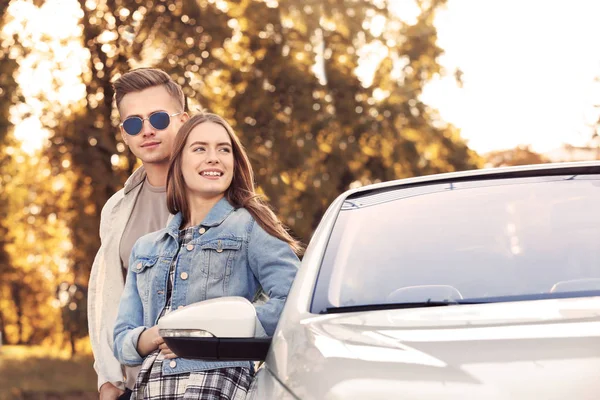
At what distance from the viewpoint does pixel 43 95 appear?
612 inches

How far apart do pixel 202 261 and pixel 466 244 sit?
0.89m

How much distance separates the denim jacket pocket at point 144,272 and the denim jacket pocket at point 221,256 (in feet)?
0.76

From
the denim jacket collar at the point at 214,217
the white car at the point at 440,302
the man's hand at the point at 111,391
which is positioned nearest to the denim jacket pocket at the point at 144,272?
the denim jacket collar at the point at 214,217

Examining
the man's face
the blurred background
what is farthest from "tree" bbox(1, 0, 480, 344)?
the man's face

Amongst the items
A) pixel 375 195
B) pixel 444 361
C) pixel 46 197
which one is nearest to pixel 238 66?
pixel 46 197

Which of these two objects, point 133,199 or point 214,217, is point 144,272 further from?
point 133,199

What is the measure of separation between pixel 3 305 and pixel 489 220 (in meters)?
62.0

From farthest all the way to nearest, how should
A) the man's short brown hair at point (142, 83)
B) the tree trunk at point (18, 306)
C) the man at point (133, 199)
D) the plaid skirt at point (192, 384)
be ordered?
the tree trunk at point (18, 306), the man's short brown hair at point (142, 83), the man at point (133, 199), the plaid skirt at point (192, 384)

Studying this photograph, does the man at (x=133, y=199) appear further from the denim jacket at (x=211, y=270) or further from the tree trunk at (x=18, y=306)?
the tree trunk at (x=18, y=306)

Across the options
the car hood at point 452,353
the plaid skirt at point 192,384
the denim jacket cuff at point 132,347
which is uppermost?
the car hood at point 452,353

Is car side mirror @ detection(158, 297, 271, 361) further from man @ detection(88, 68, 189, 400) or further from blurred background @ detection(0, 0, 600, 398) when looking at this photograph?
blurred background @ detection(0, 0, 600, 398)

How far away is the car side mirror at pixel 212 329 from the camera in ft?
8.75

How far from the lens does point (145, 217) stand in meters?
4.30

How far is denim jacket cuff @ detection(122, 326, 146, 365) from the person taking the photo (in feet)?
10.8
